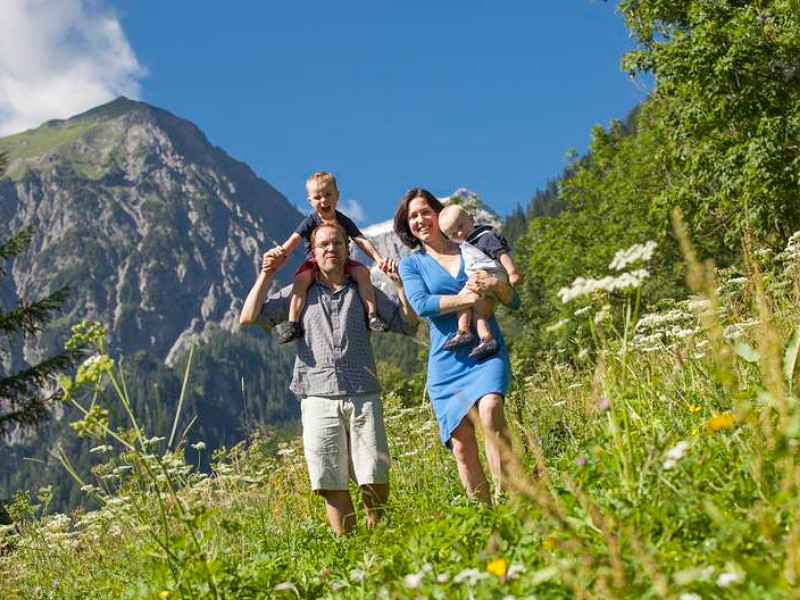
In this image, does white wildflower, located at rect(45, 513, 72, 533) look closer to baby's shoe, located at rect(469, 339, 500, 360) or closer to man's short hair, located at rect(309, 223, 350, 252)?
man's short hair, located at rect(309, 223, 350, 252)

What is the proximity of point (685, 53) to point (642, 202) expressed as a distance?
53.9ft

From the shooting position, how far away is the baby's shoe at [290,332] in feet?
16.1

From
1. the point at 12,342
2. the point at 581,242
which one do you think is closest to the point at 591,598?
the point at 12,342

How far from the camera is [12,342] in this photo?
17.3m

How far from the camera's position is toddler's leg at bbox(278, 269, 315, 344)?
4926 mm

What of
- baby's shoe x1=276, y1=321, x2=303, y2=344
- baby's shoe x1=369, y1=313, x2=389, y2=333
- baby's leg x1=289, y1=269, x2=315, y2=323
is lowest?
baby's shoe x1=369, y1=313, x2=389, y2=333

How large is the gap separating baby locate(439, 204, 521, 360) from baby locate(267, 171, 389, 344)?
50cm

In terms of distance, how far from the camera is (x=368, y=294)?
197 inches

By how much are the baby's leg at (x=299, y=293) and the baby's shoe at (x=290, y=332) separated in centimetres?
3

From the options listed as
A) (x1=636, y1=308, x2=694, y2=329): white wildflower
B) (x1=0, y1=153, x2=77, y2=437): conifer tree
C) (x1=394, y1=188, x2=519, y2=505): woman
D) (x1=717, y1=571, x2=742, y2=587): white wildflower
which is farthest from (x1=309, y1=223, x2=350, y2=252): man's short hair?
(x1=0, y1=153, x2=77, y2=437): conifer tree

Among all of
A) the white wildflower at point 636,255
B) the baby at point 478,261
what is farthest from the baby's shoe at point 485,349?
the white wildflower at point 636,255

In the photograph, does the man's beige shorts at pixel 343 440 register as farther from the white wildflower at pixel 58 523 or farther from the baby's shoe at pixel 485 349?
the white wildflower at pixel 58 523

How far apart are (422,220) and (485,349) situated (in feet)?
3.20

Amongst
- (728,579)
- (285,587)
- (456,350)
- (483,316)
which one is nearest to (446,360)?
(456,350)
